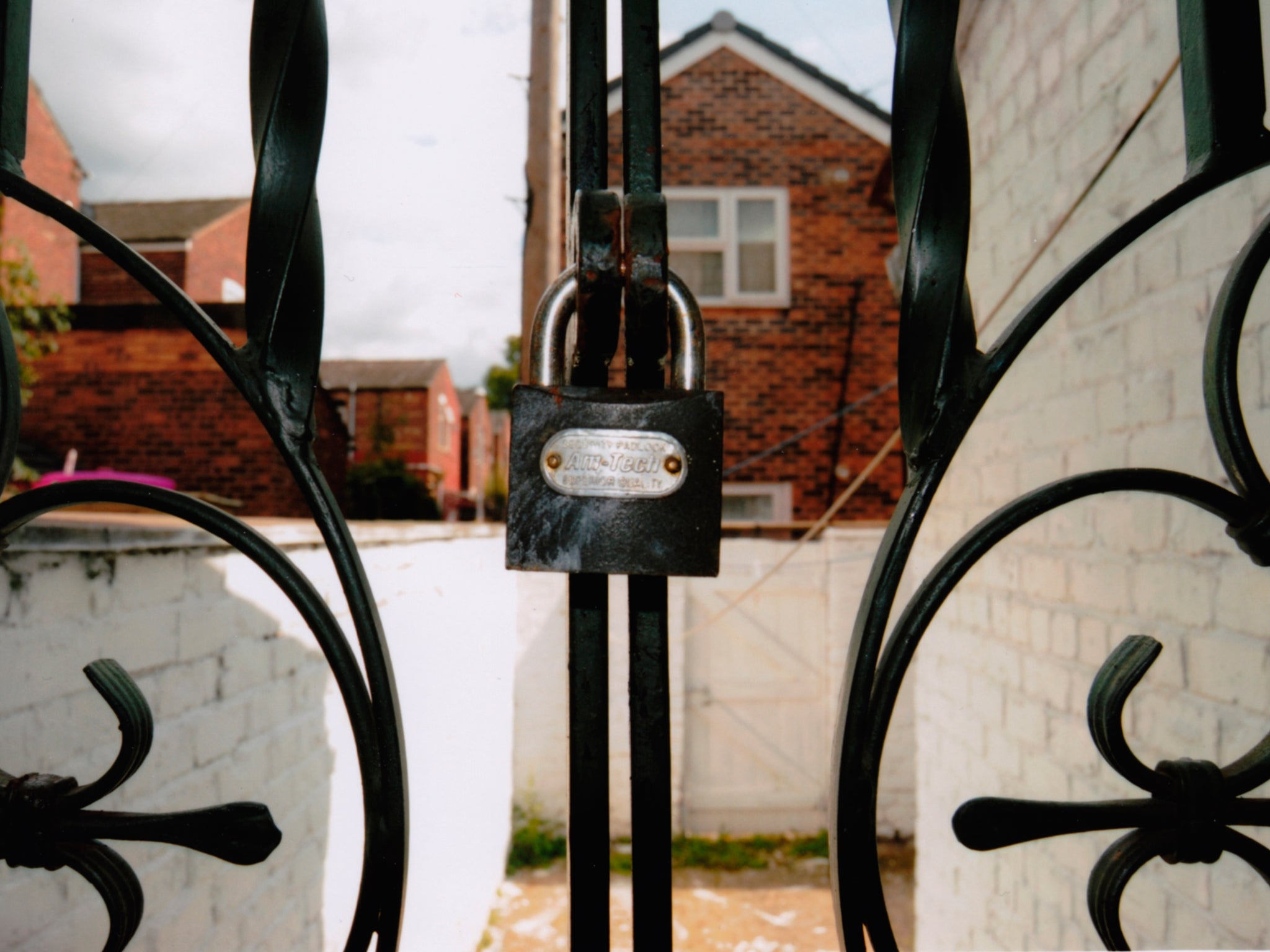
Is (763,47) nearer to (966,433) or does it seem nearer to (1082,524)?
(1082,524)

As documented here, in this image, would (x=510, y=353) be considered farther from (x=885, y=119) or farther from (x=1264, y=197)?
(x=1264, y=197)

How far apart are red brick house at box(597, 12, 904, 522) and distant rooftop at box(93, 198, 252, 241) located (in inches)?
290

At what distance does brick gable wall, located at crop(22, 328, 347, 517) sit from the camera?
306 inches

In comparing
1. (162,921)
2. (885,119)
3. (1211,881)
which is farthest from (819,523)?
(885,119)

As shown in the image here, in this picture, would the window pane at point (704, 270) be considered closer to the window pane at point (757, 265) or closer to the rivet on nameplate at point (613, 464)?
the window pane at point (757, 265)

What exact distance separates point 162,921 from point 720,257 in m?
5.88

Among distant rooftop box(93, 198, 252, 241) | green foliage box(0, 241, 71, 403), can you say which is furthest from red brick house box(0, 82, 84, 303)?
green foliage box(0, 241, 71, 403)

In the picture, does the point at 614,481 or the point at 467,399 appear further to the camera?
the point at 467,399

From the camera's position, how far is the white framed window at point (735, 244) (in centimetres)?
623

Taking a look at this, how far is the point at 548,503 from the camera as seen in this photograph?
15.7 inches

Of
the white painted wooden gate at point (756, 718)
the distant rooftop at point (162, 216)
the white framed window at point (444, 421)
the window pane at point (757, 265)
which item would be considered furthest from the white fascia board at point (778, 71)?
the white framed window at point (444, 421)

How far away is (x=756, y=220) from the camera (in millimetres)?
A: 6383

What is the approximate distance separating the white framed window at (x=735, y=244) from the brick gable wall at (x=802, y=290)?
0.07m

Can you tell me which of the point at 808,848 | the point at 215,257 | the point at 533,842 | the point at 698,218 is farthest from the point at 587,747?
the point at 215,257
